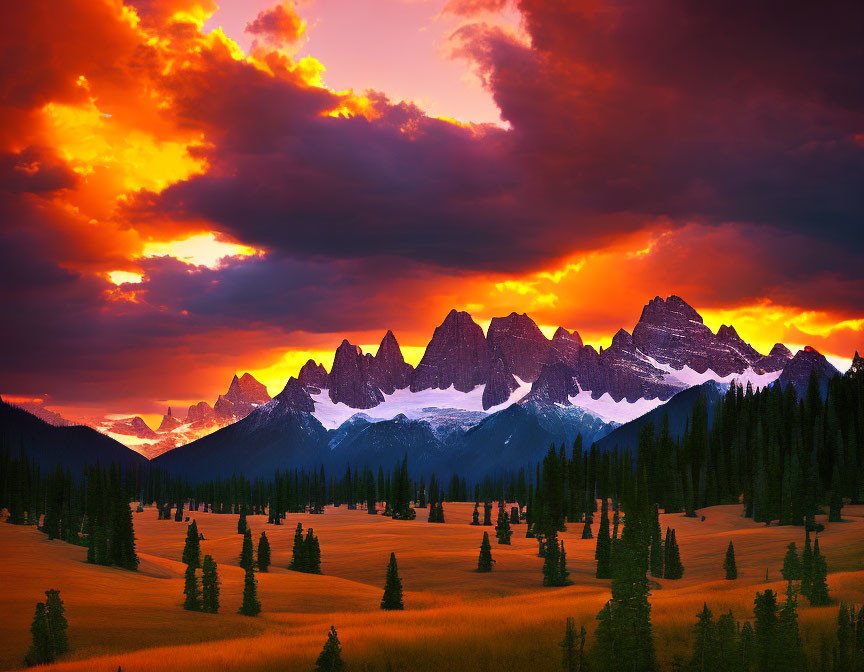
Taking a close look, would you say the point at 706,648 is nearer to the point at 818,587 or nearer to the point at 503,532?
the point at 818,587

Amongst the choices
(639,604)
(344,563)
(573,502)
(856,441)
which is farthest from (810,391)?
(639,604)

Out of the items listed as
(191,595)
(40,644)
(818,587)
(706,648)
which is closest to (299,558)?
(191,595)

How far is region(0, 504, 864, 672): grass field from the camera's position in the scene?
136 feet

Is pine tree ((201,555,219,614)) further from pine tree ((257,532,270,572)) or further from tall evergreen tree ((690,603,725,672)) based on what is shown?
pine tree ((257,532,270,572))

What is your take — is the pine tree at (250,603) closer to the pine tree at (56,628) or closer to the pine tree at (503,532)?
the pine tree at (56,628)

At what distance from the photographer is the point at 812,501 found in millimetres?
117125

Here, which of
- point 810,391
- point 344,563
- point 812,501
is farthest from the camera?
point 810,391

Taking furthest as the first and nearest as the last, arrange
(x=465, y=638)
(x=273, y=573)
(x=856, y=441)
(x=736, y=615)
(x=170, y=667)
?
(x=856, y=441) → (x=273, y=573) → (x=736, y=615) → (x=465, y=638) → (x=170, y=667)

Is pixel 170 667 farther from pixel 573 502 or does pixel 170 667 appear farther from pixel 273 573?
pixel 573 502

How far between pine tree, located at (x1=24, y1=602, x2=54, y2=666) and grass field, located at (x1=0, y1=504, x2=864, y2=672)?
4.09 ft

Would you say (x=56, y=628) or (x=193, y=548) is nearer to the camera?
(x=56, y=628)

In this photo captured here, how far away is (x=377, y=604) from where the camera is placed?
213 feet

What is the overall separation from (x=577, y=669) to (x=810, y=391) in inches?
5963

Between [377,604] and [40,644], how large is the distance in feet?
91.8
